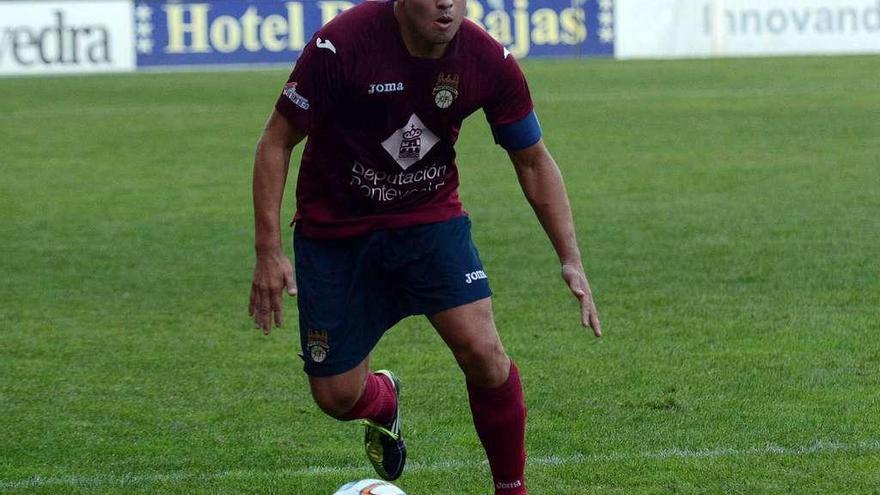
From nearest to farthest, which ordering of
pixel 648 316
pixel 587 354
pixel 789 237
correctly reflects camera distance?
pixel 587 354, pixel 648 316, pixel 789 237

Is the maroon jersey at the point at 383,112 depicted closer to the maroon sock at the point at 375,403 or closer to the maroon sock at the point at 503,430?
the maroon sock at the point at 503,430

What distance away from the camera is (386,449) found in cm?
571

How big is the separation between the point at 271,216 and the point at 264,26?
27.5 metres

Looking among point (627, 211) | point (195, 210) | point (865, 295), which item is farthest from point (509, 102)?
point (195, 210)

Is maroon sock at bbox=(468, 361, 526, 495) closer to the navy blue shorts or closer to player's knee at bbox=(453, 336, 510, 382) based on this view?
player's knee at bbox=(453, 336, 510, 382)

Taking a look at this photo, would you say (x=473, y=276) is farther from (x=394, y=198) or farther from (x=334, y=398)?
(x=334, y=398)

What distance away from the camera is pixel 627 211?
12.7 m

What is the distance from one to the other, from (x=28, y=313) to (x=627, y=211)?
505 centimetres

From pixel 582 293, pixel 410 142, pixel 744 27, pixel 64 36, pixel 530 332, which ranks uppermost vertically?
pixel 410 142

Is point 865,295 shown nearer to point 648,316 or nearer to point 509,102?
point 648,316

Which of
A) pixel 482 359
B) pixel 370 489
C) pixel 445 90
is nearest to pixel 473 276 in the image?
pixel 482 359

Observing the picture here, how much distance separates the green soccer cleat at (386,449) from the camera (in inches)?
224

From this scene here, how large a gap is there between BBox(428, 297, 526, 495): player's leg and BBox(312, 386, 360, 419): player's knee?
401 mm

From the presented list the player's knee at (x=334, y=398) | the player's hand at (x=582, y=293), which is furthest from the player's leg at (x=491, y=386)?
the player's knee at (x=334, y=398)
